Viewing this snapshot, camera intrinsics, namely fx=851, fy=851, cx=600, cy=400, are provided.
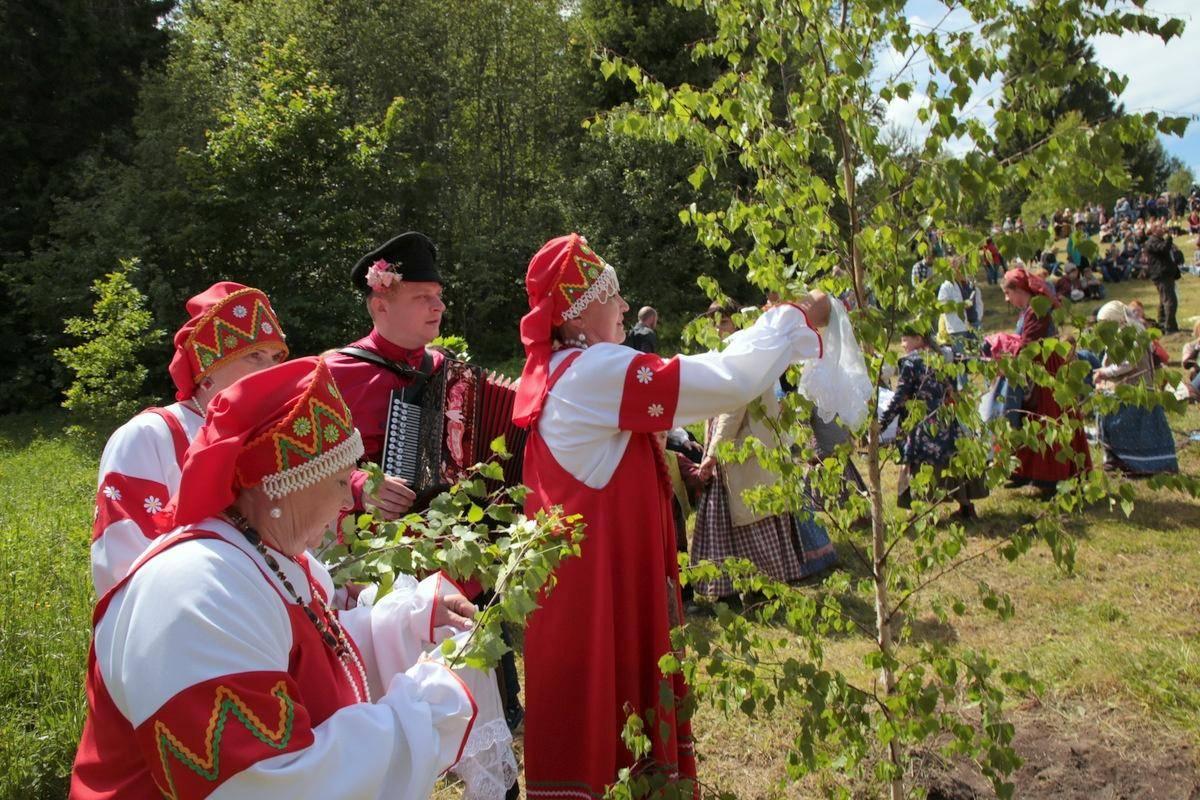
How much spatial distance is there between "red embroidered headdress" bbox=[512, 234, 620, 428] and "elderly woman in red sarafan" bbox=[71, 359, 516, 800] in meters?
1.28

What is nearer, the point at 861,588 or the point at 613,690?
the point at 861,588

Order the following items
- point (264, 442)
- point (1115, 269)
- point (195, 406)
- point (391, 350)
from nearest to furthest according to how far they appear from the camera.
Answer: point (264, 442) → point (195, 406) → point (391, 350) → point (1115, 269)

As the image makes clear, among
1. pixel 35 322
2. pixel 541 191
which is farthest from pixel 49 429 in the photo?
pixel 541 191

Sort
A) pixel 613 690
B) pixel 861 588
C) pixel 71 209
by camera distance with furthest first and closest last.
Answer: pixel 71 209 < pixel 613 690 < pixel 861 588

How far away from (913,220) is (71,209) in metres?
18.6

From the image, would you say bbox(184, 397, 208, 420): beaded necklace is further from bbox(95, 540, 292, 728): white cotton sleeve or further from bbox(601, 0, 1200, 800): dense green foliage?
bbox(601, 0, 1200, 800): dense green foliage

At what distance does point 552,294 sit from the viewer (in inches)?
120

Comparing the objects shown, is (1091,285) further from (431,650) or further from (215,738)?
(215,738)

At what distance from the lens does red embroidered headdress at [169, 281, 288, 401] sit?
9.78ft

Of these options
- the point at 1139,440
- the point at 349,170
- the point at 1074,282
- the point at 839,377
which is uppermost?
the point at 349,170

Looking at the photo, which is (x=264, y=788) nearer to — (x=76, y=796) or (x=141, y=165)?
(x=76, y=796)

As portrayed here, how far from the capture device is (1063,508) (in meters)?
2.15

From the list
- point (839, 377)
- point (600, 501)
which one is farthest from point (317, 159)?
point (839, 377)

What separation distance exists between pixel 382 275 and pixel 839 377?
195cm
